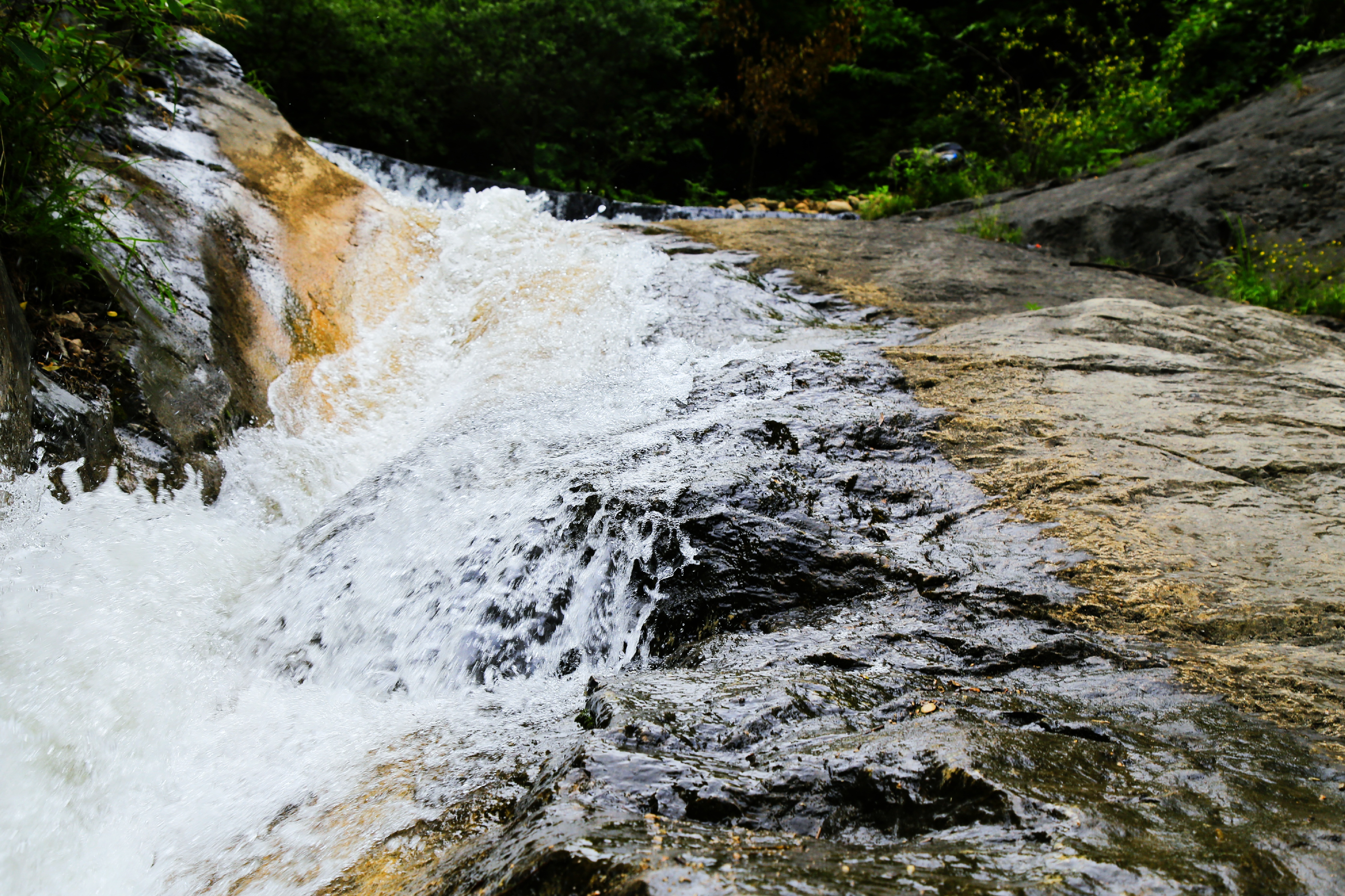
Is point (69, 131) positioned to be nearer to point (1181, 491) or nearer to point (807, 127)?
point (1181, 491)

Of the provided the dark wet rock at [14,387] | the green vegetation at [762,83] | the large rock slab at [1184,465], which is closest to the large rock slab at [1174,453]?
the large rock slab at [1184,465]

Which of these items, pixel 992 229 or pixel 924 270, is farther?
pixel 992 229

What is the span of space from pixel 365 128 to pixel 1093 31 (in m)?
11.2

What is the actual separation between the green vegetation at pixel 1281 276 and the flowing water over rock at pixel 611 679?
13.0ft

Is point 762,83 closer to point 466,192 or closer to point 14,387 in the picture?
point 466,192

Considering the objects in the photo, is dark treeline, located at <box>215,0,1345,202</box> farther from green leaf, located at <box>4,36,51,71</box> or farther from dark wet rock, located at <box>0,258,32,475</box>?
green leaf, located at <box>4,36,51,71</box>

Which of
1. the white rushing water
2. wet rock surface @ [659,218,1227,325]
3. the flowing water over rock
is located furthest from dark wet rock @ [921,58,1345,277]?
the flowing water over rock

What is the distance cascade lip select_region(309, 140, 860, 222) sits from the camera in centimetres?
836

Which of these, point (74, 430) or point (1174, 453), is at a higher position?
point (1174, 453)

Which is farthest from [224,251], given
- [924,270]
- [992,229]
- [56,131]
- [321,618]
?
[992,229]

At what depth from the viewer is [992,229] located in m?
7.26

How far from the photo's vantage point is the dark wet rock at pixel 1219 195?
617 cm

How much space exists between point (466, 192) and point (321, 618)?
671 centimetres

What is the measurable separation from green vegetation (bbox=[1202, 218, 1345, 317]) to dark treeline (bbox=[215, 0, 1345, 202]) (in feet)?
9.38
